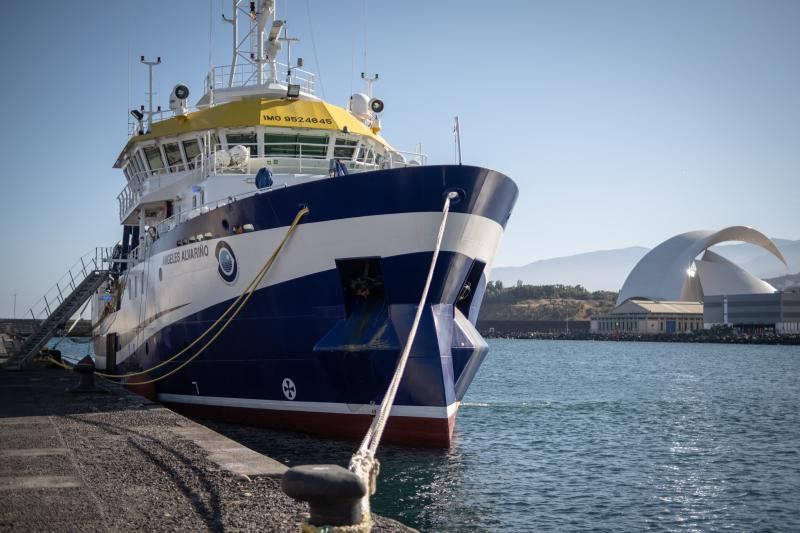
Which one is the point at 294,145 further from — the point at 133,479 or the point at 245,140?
the point at 133,479

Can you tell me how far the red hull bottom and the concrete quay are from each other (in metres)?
2.64

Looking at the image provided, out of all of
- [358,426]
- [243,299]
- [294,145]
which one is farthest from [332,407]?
[294,145]

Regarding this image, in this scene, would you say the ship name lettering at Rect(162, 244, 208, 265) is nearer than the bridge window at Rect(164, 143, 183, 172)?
Yes

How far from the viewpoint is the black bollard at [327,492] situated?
483 centimetres

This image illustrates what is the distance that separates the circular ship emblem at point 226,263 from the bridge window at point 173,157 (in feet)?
19.3

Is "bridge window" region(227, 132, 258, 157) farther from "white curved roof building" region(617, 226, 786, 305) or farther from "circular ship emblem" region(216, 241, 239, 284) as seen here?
"white curved roof building" region(617, 226, 786, 305)

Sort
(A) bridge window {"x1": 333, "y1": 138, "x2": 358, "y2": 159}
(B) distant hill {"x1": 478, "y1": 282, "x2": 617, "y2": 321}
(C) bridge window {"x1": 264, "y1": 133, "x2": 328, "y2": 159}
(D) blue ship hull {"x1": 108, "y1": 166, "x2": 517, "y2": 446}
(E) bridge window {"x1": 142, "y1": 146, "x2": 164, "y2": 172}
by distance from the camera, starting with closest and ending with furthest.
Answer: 1. (D) blue ship hull {"x1": 108, "y1": 166, "x2": 517, "y2": 446}
2. (C) bridge window {"x1": 264, "y1": 133, "x2": 328, "y2": 159}
3. (A) bridge window {"x1": 333, "y1": 138, "x2": 358, "y2": 159}
4. (E) bridge window {"x1": 142, "y1": 146, "x2": 164, "y2": 172}
5. (B) distant hill {"x1": 478, "y1": 282, "x2": 617, "y2": 321}

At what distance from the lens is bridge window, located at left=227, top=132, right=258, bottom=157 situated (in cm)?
1819

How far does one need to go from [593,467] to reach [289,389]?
18.7 ft

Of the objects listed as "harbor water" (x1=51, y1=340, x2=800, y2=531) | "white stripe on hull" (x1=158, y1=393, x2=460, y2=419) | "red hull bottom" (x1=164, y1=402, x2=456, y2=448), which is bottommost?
"harbor water" (x1=51, y1=340, x2=800, y2=531)

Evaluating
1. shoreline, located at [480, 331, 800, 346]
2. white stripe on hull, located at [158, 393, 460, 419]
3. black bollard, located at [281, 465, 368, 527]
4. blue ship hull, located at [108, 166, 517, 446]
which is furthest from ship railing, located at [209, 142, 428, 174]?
shoreline, located at [480, 331, 800, 346]

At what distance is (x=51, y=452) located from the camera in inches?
348

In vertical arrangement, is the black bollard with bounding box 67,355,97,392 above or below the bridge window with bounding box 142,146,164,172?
below

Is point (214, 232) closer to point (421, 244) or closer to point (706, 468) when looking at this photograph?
point (421, 244)
